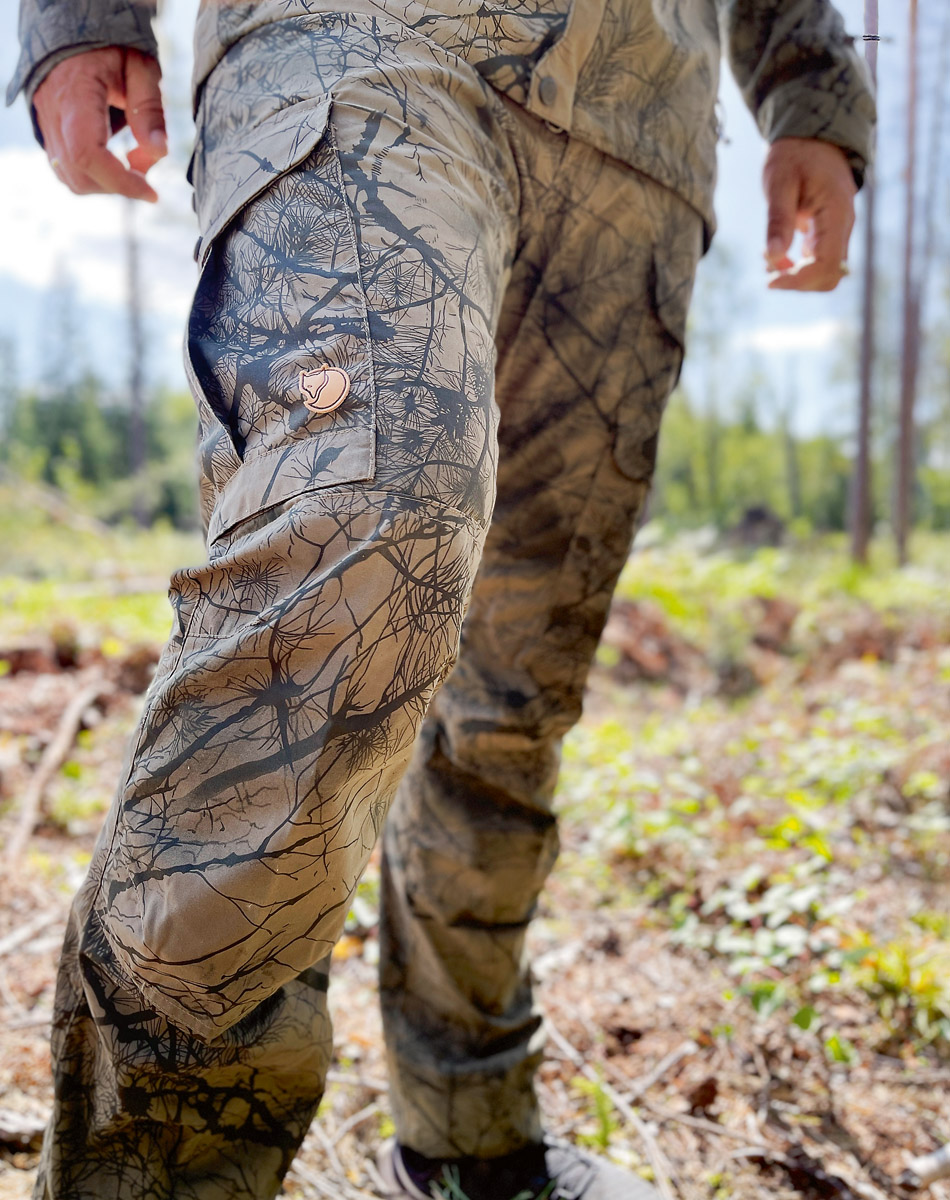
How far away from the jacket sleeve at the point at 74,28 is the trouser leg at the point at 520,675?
1.79 feet

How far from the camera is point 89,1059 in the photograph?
0.84 metres

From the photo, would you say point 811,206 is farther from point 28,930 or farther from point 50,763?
point 50,763

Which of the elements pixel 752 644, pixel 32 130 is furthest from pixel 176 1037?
pixel 752 644

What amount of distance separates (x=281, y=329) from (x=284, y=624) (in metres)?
0.27

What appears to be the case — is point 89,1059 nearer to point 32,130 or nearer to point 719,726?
point 32,130

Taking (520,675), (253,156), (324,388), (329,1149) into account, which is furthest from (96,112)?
(329,1149)

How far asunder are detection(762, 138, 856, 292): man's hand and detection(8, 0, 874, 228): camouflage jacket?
3 centimetres

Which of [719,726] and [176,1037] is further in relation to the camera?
[719,726]

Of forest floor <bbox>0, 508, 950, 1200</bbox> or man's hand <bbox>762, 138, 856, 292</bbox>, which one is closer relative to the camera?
man's hand <bbox>762, 138, 856, 292</bbox>

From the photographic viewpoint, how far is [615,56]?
113 centimetres

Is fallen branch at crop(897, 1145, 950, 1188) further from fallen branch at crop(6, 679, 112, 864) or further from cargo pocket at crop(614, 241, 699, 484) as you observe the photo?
fallen branch at crop(6, 679, 112, 864)

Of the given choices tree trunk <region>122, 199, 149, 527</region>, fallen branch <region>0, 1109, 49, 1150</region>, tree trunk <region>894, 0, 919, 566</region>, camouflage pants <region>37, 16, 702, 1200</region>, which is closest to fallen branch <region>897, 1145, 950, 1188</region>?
camouflage pants <region>37, 16, 702, 1200</region>

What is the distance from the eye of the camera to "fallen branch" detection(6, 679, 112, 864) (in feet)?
9.58

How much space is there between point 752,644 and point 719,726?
2823 mm
